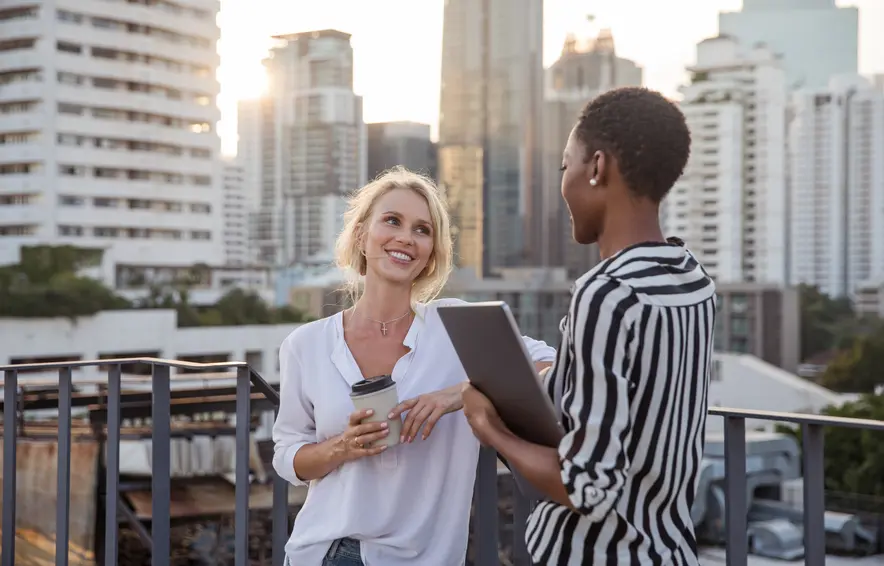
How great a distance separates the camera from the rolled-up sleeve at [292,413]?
1594 millimetres

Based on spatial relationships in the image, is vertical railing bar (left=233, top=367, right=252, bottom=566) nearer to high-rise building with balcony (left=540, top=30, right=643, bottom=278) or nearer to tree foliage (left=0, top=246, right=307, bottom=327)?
tree foliage (left=0, top=246, right=307, bottom=327)

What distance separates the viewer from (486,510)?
1.84 meters

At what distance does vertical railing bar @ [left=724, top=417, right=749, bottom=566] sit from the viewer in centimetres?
166

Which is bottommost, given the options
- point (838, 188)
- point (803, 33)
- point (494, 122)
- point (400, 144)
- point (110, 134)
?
point (838, 188)

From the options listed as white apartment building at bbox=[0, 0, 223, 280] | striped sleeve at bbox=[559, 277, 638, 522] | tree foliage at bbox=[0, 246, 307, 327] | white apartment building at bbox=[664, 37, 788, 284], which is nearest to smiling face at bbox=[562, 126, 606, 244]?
striped sleeve at bbox=[559, 277, 638, 522]

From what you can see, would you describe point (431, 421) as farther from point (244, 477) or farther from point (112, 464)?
point (112, 464)

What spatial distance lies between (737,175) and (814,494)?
81.5 meters

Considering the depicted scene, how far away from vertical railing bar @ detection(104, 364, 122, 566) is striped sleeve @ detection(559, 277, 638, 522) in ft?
4.29

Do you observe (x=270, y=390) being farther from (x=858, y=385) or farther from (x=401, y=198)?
(x=858, y=385)

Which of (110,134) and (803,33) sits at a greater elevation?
(803,33)

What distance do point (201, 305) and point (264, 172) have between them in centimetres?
2840

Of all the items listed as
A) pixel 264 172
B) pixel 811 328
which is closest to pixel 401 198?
pixel 811 328

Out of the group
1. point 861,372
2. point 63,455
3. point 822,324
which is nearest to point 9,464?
point 63,455

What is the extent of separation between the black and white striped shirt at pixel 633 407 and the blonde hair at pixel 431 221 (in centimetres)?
62
